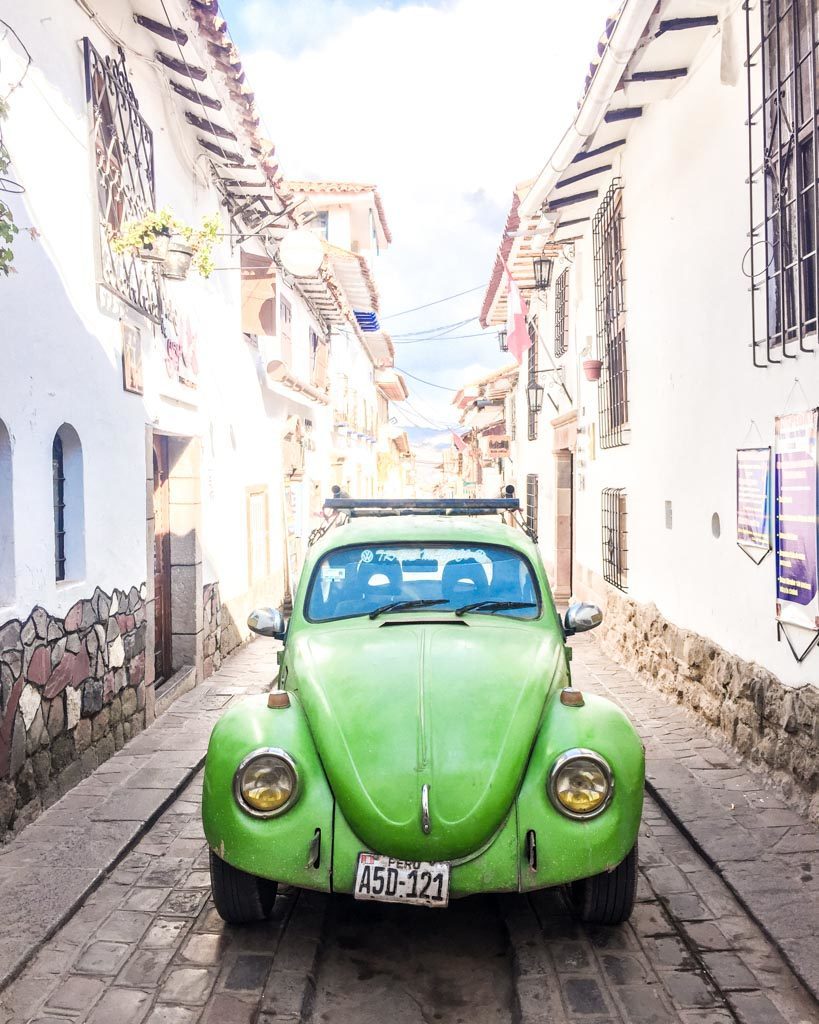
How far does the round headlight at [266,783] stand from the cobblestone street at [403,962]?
658 millimetres

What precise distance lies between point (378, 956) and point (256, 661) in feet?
23.0

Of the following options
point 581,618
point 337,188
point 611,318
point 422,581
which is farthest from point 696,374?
point 337,188

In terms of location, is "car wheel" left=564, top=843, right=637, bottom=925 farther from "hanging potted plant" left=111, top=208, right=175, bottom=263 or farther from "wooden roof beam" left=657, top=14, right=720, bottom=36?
"wooden roof beam" left=657, top=14, right=720, bottom=36

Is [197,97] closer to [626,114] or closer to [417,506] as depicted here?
[626,114]

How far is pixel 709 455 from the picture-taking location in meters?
7.27

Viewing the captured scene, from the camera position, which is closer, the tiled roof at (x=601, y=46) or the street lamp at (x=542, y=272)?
the tiled roof at (x=601, y=46)

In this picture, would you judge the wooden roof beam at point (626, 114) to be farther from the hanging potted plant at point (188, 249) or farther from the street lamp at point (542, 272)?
the street lamp at point (542, 272)

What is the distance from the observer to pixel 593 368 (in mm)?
11531

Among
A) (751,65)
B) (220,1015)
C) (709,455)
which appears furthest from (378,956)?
(751,65)

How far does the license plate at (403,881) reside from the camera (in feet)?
11.4

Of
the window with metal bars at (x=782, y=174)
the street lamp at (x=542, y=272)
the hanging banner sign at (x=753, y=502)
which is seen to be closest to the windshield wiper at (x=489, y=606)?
the hanging banner sign at (x=753, y=502)

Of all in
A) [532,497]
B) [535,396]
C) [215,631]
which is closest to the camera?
[215,631]

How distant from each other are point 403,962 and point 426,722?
1027mm

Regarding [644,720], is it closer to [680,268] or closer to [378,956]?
[680,268]
